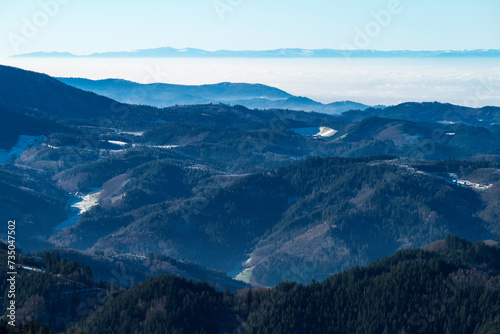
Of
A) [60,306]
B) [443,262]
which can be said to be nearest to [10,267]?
→ [60,306]

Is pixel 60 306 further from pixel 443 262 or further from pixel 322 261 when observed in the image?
pixel 322 261

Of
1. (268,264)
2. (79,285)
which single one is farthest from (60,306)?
(268,264)

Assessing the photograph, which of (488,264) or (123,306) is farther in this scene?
(488,264)

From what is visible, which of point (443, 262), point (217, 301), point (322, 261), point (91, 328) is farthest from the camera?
point (322, 261)

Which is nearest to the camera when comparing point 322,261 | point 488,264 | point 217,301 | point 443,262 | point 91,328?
point 91,328

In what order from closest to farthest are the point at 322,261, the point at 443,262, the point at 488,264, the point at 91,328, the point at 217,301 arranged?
the point at 91,328
the point at 217,301
the point at 443,262
the point at 488,264
the point at 322,261

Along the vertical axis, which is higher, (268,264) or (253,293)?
(253,293)

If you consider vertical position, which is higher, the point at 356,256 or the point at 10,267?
the point at 10,267

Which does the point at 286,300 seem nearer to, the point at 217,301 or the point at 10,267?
the point at 217,301

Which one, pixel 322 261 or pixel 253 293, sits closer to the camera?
pixel 253 293
